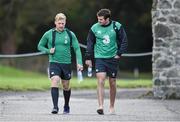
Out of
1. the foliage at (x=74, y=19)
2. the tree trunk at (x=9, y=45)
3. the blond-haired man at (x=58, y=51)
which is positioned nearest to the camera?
the blond-haired man at (x=58, y=51)

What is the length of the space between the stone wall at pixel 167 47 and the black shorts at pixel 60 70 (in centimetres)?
517

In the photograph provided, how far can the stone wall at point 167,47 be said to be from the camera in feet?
65.7

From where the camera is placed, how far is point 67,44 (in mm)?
15406

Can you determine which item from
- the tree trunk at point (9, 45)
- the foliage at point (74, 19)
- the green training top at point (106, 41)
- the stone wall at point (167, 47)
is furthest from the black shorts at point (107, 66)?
the tree trunk at point (9, 45)

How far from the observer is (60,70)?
15359 millimetres

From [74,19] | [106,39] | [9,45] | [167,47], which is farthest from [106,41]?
[74,19]

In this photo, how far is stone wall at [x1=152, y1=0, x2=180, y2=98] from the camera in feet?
65.7

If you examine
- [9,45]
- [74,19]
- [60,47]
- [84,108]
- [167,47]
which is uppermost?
[74,19]

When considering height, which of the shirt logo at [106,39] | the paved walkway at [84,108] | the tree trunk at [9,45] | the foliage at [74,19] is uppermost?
the foliage at [74,19]

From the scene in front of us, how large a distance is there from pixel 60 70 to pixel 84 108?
1.94 m

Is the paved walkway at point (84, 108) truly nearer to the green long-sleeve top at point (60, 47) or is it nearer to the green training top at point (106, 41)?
the green long-sleeve top at point (60, 47)

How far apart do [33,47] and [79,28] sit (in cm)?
416

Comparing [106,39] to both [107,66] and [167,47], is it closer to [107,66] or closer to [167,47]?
[107,66]

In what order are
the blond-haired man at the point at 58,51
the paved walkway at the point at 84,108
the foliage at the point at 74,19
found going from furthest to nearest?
1. the foliage at the point at 74,19
2. the blond-haired man at the point at 58,51
3. the paved walkway at the point at 84,108
